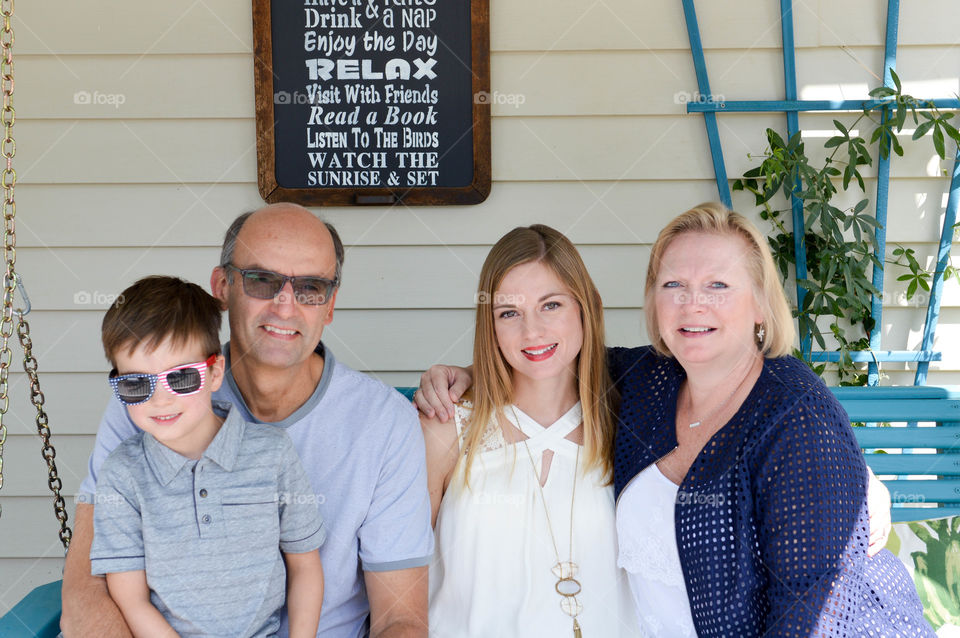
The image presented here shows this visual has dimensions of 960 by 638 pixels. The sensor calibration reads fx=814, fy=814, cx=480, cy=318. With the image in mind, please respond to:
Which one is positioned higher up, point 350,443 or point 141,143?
point 141,143

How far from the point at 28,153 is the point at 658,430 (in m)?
2.32

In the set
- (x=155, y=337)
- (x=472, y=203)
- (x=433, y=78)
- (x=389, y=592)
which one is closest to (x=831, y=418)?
(x=389, y=592)

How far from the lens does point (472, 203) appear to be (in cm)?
278

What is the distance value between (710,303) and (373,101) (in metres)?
1.51

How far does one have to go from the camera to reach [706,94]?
9.06 ft

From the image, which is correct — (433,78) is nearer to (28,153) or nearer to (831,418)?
(28,153)

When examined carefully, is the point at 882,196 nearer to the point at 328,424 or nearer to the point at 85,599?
the point at 328,424

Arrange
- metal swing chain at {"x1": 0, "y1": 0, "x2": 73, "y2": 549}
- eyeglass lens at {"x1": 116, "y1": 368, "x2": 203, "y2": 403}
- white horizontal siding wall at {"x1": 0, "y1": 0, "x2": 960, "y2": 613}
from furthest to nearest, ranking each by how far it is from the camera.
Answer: white horizontal siding wall at {"x1": 0, "y1": 0, "x2": 960, "y2": 613}, metal swing chain at {"x1": 0, "y1": 0, "x2": 73, "y2": 549}, eyeglass lens at {"x1": 116, "y1": 368, "x2": 203, "y2": 403}

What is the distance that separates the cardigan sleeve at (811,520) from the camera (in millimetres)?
1513

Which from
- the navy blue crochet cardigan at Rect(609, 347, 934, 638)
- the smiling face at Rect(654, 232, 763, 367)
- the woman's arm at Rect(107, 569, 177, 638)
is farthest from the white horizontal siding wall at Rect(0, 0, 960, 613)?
the woman's arm at Rect(107, 569, 177, 638)

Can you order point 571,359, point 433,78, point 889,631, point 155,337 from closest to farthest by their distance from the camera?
1. point 155,337
2. point 889,631
3. point 571,359
4. point 433,78

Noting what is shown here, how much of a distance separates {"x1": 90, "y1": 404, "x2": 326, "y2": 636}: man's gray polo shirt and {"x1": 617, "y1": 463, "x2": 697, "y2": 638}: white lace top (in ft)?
2.34

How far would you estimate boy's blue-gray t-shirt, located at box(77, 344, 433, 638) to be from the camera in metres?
1.76

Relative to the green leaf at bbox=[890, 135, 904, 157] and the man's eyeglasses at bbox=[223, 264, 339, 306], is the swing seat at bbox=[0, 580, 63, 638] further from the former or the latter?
the green leaf at bbox=[890, 135, 904, 157]
